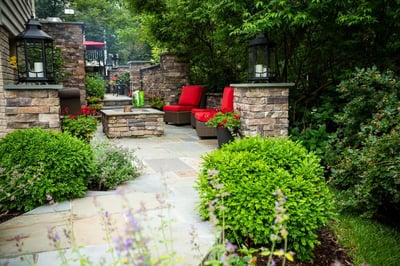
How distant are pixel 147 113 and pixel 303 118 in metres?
3.03

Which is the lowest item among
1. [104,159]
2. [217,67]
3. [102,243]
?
[102,243]

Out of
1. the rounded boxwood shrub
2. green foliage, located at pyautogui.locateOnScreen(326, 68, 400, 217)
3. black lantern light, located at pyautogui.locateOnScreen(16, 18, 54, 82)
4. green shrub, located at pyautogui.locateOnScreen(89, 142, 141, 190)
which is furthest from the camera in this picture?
black lantern light, located at pyautogui.locateOnScreen(16, 18, 54, 82)

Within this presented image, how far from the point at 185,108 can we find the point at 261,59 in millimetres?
3745

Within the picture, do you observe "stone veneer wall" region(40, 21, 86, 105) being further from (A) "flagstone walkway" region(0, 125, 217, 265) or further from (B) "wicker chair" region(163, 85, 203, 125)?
(A) "flagstone walkway" region(0, 125, 217, 265)

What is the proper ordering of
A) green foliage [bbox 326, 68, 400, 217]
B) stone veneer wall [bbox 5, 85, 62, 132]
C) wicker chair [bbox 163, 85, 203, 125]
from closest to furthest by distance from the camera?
1. green foliage [bbox 326, 68, 400, 217]
2. stone veneer wall [bbox 5, 85, 62, 132]
3. wicker chair [bbox 163, 85, 203, 125]

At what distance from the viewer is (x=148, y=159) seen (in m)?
4.78

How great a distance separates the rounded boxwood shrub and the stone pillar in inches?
91.9

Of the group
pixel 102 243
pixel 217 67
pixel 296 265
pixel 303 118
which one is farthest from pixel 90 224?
pixel 217 67

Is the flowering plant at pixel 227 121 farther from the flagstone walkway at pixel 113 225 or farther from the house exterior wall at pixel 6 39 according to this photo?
the house exterior wall at pixel 6 39

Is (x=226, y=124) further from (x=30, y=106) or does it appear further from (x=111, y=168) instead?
(x=30, y=106)

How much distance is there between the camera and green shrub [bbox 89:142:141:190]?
3334 millimetres

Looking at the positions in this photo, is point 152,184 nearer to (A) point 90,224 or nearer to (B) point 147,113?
(A) point 90,224

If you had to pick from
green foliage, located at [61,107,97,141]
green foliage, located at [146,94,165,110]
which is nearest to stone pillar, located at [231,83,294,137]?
green foliage, located at [61,107,97,141]

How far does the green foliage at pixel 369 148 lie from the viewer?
2.92 meters
